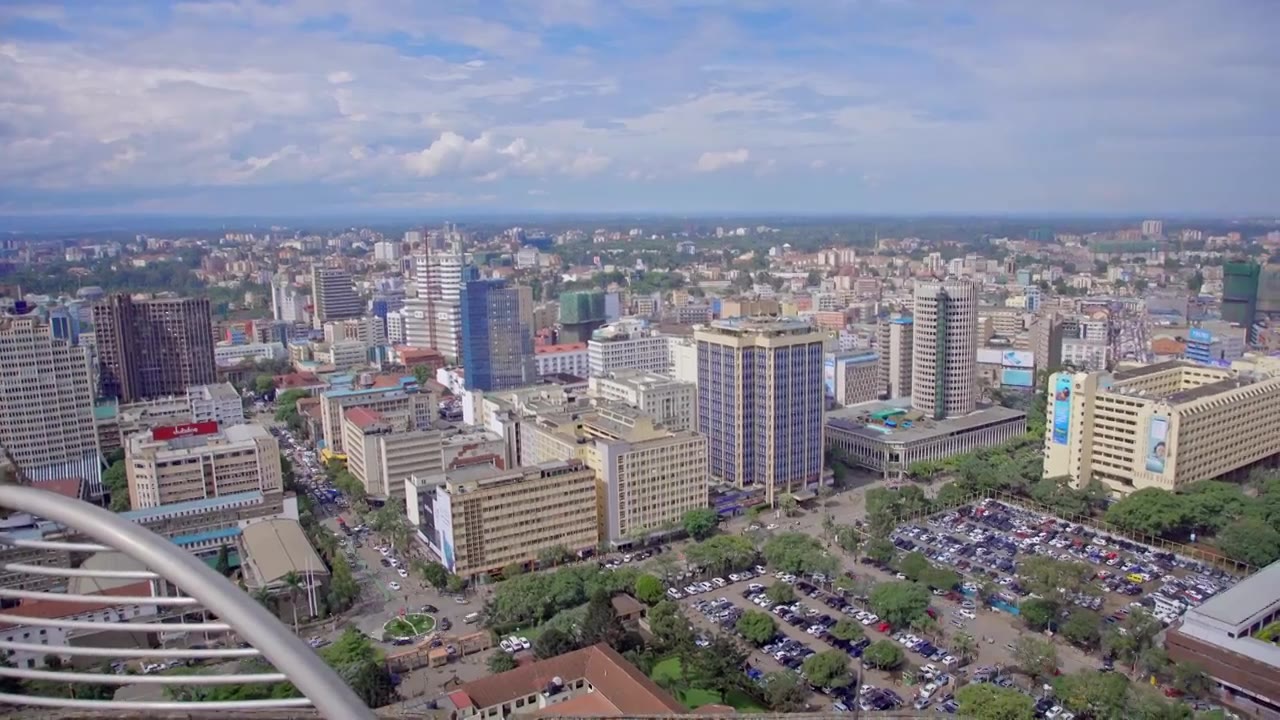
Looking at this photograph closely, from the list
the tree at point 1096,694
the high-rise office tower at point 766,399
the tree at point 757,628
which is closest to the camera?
the tree at point 1096,694

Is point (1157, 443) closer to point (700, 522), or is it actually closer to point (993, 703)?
point (700, 522)

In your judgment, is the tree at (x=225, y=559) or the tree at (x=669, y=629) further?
the tree at (x=225, y=559)

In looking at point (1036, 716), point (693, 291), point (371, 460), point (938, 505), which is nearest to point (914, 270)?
point (693, 291)

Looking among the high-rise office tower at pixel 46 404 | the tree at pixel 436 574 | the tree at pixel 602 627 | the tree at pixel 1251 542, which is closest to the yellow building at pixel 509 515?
the tree at pixel 436 574

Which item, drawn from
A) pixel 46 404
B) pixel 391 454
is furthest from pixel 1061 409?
pixel 46 404

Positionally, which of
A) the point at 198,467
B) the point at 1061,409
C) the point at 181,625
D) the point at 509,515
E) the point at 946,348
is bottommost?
the point at 509,515

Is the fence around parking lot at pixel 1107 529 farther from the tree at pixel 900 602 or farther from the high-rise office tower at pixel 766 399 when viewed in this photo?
the tree at pixel 900 602
